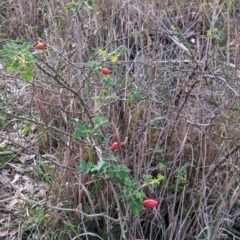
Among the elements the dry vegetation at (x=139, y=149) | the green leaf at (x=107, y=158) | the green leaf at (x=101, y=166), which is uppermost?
the green leaf at (x=101, y=166)

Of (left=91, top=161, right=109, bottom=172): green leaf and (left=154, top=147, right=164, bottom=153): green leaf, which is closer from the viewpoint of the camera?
(left=91, top=161, right=109, bottom=172): green leaf

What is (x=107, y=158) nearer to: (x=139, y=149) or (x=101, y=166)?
(x=101, y=166)

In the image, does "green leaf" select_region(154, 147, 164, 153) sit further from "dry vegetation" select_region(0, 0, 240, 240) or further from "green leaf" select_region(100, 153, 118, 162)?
"green leaf" select_region(100, 153, 118, 162)

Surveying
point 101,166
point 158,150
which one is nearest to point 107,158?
point 101,166

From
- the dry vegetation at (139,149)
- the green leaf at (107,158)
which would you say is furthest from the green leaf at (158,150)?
the green leaf at (107,158)

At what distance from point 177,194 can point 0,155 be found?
30.4 inches

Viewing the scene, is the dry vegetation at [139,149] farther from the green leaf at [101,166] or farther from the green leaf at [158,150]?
the green leaf at [101,166]

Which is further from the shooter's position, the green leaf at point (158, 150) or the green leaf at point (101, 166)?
the green leaf at point (158, 150)

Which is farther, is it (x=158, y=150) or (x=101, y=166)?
(x=158, y=150)

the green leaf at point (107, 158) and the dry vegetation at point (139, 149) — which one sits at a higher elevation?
the green leaf at point (107, 158)

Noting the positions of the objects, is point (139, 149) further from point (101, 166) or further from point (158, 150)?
point (101, 166)

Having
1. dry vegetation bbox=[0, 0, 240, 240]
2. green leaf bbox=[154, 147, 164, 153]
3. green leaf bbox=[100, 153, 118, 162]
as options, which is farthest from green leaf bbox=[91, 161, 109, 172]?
green leaf bbox=[154, 147, 164, 153]

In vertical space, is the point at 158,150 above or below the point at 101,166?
below

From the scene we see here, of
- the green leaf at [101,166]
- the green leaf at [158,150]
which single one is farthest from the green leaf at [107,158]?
the green leaf at [158,150]
